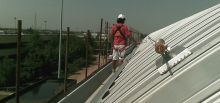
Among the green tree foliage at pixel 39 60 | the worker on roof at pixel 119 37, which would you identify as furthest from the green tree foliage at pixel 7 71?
the worker on roof at pixel 119 37

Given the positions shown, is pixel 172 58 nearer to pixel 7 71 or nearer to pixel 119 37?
pixel 119 37

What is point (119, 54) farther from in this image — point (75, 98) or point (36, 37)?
point (36, 37)

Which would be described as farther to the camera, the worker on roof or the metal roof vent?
the worker on roof

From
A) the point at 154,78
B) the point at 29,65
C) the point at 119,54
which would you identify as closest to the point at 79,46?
the point at 29,65

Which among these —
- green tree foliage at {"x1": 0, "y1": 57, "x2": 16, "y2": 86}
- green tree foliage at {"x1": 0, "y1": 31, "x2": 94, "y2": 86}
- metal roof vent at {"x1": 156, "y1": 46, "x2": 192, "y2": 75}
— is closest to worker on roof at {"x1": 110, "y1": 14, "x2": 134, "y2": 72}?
metal roof vent at {"x1": 156, "y1": 46, "x2": 192, "y2": 75}

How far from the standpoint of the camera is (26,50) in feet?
238

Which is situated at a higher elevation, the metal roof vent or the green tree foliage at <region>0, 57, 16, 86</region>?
the metal roof vent

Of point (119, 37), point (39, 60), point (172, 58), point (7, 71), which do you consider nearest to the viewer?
point (172, 58)

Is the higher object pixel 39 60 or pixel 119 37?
pixel 119 37

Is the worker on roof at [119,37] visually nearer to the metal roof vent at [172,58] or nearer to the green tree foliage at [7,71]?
the metal roof vent at [172,58]

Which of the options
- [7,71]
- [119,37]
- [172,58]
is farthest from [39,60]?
[172,58]

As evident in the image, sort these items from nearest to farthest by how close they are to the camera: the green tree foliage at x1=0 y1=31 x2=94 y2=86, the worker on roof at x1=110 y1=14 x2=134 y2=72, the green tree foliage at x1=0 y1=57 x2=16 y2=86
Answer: the worker on roof at x1=110 y1=14 x2=134 y2=72 → the green tree foliage at x1=0 y1=57 x2=16 y2=86 → the green tree foliage at x1=0 y1=31 x2=94 y2=86

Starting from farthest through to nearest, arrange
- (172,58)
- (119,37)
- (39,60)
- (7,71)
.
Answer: (39,60) → (7,71) → (119,37) → (172,58)

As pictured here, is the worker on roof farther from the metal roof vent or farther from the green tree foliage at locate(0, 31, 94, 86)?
the green tree foliage at locate(0, 31, 94, 86)
